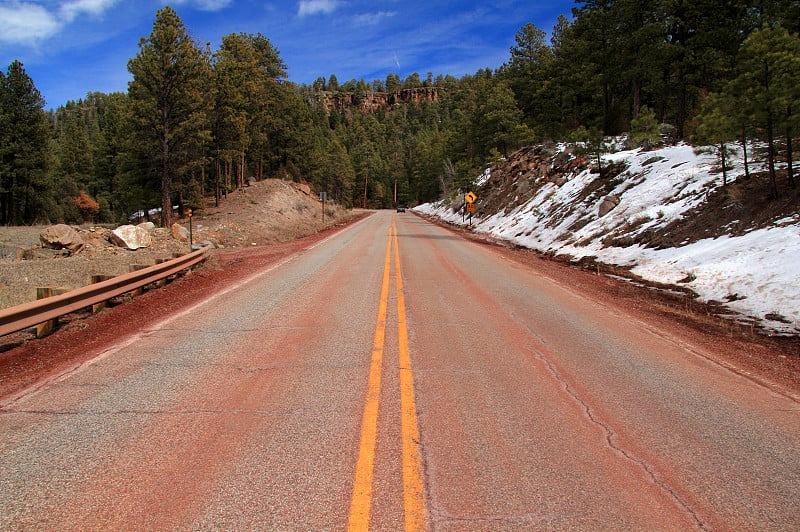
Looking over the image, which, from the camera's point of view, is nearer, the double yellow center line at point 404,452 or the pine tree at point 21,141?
the double yellow center line at point 404,452

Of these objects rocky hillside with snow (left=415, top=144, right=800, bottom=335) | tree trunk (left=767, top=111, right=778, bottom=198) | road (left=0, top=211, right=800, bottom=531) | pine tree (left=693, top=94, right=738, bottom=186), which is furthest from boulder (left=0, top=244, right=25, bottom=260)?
tree trunk (left=767, top=111, right=778, bottom=198)

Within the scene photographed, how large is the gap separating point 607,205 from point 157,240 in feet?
67.9

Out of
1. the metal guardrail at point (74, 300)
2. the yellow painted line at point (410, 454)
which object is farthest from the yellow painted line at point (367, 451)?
the metal guardrail at point (74, 300)

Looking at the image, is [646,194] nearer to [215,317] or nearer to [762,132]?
A: [762,132]

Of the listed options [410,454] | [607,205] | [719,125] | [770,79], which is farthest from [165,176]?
[410,454]

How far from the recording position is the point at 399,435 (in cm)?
330

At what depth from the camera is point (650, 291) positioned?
373 inches

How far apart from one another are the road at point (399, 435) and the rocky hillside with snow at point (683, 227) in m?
3.22

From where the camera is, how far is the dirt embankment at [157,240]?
11586 millimetres

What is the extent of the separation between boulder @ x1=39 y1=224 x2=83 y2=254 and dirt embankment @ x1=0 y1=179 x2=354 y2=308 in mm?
295

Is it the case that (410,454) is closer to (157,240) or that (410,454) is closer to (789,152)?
(789,152)

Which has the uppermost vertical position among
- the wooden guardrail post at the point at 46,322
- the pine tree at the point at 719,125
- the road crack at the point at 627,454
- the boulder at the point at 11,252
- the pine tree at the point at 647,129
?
the pine tree at the point at 647,129

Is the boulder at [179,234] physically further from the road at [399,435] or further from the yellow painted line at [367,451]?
the yellow painted line at [367,451]

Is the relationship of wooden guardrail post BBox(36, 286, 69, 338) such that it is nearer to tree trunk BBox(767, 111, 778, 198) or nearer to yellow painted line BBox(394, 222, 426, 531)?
yellow painted line BBox(394, 222, 426, 531)
